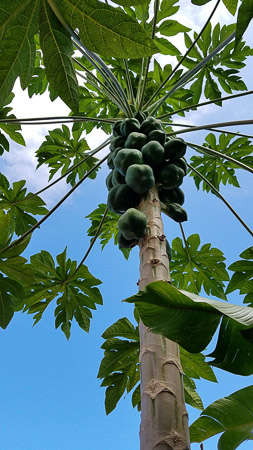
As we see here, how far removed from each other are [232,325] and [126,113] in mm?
2075

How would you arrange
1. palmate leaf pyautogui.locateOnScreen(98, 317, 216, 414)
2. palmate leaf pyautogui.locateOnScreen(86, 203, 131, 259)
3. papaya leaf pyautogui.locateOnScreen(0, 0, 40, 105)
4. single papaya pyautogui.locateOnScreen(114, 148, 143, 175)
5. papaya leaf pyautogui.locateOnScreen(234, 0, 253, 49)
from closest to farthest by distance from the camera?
papaya leaf pyautogui.locateOnScreen(234, 0, 253, 49), papaya leaf pyautogui.locateOnScreen(0, 0, 40, 105), single papaya pyautogui.locateOnScreen(114, 148, 143, 175), palmate leaf pyautogui.locateOnScreen(98, 317, 216, 414), palmate leaf pyautogui.locateOnScreen(86, 203, 131, 259)

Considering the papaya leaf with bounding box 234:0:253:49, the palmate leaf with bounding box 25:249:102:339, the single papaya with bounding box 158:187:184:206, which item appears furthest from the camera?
the palmate leaf with bounding box 25:249:102:339

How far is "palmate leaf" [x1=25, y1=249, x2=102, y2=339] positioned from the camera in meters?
3.34

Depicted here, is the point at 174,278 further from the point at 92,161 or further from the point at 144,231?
the point at 144,231

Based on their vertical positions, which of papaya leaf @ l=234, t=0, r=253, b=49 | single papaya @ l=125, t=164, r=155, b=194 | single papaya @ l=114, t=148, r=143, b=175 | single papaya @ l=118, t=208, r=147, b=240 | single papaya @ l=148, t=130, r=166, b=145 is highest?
single papaya @ l=148, t=130, r=166, b=145

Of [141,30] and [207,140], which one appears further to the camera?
[207,140]

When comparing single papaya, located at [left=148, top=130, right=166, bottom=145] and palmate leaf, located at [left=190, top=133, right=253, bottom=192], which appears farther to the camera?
palmate leaf, located at [left=190, top=133, right=253, bottom=192]

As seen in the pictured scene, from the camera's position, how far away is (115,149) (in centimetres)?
272

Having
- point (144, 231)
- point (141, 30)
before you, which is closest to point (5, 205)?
point (144, 231)

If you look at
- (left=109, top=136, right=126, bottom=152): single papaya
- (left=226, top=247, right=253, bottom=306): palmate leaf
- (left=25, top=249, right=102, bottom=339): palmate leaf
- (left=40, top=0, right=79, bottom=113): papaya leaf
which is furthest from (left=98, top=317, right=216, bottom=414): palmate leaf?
(left=40, top=0, right=79, bottom=113): papaya leaf

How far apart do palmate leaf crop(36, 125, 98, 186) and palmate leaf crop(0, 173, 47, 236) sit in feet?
1.59

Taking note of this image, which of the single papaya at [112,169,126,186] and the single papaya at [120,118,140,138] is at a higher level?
the single papaya at [120,118,140,138]

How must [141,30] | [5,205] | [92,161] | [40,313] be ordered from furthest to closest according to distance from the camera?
[92,161]
[5,205]
[40,313]
[141,30]

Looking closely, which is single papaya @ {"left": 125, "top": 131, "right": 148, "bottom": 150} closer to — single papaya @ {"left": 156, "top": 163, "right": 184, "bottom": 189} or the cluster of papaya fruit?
the cluster of papaya fruit
